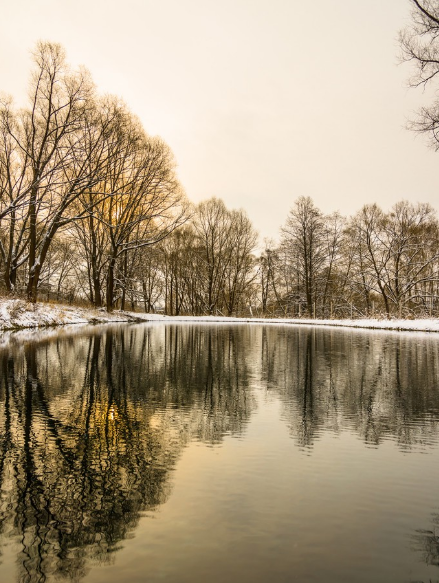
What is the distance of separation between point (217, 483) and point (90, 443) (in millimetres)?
1637

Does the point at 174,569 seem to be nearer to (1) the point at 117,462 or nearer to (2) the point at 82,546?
(2) the point at 82,546

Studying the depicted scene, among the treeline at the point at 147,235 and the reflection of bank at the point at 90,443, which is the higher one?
the treeline at the point at 147,235

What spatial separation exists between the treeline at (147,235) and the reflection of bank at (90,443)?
9.50m

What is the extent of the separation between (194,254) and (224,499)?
58995 millimetres

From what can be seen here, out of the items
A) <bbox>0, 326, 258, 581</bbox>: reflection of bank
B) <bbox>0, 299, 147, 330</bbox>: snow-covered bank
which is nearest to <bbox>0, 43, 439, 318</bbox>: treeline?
<bbox>0, 299, 147, 330</bbox>: snow-covered bank

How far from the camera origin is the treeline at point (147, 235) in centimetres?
2536

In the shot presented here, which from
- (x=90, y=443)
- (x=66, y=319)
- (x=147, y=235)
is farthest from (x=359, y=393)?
(x=147, y=235)

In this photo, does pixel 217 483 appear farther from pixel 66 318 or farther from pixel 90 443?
pixel 66 318

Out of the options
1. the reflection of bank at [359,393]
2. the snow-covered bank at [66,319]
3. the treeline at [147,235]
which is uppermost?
the treeline at [147,235]

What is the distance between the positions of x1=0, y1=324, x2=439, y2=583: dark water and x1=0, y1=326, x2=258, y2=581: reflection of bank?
0.05 feet

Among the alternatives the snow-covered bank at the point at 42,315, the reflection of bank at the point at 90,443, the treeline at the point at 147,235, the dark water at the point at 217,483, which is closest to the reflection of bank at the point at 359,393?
the dark water at the point at 217,483

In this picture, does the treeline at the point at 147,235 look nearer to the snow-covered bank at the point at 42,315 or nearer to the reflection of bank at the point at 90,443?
the snow-covered bank at the point at 42,315

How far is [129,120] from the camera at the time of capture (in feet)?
105

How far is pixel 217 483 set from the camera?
3.55 meters
